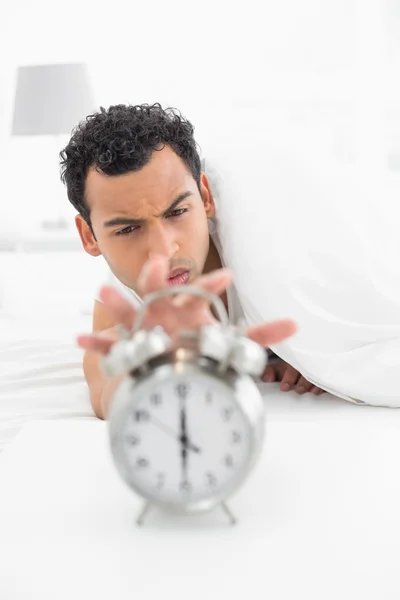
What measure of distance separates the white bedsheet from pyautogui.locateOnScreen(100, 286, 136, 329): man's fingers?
582 millimetres

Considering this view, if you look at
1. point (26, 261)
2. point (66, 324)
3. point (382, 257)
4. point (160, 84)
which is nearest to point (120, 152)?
point (382, 257)

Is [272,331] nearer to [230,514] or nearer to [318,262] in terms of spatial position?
[230,514]

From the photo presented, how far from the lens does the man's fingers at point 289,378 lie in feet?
4.64

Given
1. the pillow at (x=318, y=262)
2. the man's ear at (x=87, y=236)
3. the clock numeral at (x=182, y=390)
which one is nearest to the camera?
the clock numeral at (x=182, y=390)

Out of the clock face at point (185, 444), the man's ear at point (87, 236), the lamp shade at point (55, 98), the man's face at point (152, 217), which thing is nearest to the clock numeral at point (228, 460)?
the clock face at point (185, 444)

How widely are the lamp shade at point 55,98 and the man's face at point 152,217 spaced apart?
6.52ft

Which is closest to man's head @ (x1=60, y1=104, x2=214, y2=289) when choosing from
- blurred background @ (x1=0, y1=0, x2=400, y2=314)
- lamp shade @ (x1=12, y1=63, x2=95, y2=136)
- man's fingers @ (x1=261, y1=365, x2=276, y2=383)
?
man's fingers @ (x1=261, y1=365, x2=276, y2=383)

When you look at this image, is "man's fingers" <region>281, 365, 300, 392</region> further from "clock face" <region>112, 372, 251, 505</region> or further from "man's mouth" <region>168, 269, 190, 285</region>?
"clock face" <region>112, 372, 251, 505</region>

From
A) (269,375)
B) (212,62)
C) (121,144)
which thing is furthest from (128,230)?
(212,62)

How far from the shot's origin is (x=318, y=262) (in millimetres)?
1367

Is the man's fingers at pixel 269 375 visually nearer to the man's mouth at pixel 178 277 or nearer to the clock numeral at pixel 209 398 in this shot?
the man's mouth at pixel 178 277

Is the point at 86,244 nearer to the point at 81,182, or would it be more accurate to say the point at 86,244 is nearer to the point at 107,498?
the point at 81,182

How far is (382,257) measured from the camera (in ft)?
4.65

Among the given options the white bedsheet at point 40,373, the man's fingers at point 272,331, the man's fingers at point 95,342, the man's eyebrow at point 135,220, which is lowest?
the white bedsheet at point 40,373
